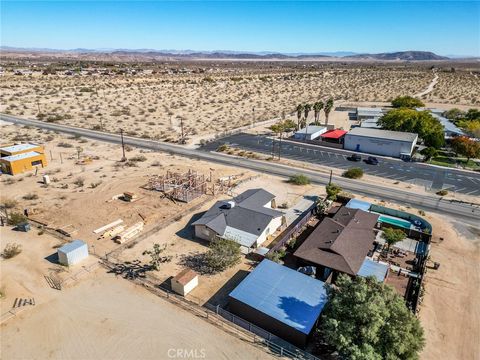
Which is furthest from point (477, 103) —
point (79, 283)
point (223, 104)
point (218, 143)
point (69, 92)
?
point (69, 92)

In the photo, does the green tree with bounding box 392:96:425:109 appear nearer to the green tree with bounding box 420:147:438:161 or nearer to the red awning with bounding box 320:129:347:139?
the red awning with bounding box 320:129:347:139

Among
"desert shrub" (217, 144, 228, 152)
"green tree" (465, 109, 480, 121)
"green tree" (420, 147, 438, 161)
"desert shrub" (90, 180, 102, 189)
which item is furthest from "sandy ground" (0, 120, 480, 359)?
"green tree" (465, 109, 480, 121)

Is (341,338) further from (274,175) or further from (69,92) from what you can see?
(69,92)

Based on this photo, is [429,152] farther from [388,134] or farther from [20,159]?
[20,159]

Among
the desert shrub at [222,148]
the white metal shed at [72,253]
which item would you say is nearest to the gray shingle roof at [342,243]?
the white metal shed at [72,253]

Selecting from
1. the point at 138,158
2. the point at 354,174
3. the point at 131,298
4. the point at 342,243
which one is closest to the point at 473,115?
the point at 354,174
